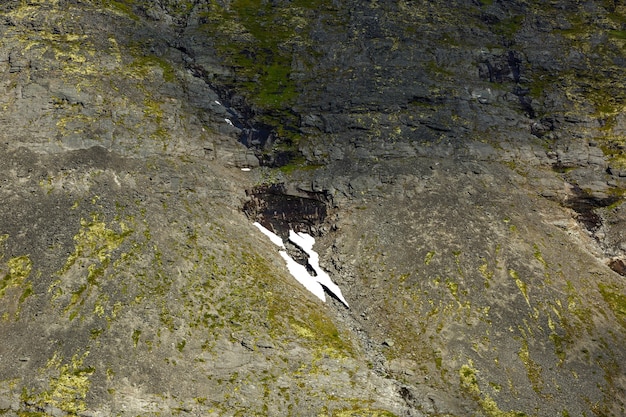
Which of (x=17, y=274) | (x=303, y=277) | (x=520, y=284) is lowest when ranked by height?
(x=17, y=274)

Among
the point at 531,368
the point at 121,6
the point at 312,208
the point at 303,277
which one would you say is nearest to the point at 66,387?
the point at 303,277

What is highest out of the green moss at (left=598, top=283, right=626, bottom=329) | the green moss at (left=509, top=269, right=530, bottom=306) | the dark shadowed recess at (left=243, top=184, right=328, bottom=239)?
the green moss at (left=598, top=283, right=626, bottom=329)

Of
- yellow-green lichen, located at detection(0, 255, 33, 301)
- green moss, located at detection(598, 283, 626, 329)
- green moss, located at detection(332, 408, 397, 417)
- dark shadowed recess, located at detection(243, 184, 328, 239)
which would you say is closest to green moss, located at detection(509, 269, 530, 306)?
green moss, located at detection(598, 283, 626, 329)

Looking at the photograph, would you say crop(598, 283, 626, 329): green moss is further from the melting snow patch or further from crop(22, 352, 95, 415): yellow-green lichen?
A: crop(22, 352, 95, 415): yellow-green lichen

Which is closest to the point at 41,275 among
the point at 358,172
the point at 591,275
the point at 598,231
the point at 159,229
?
the point at 159,229

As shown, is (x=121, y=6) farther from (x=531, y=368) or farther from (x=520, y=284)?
(x=531, y=368)

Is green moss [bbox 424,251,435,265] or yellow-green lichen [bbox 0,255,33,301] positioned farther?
green moss [bbox 424,251,435,265]
